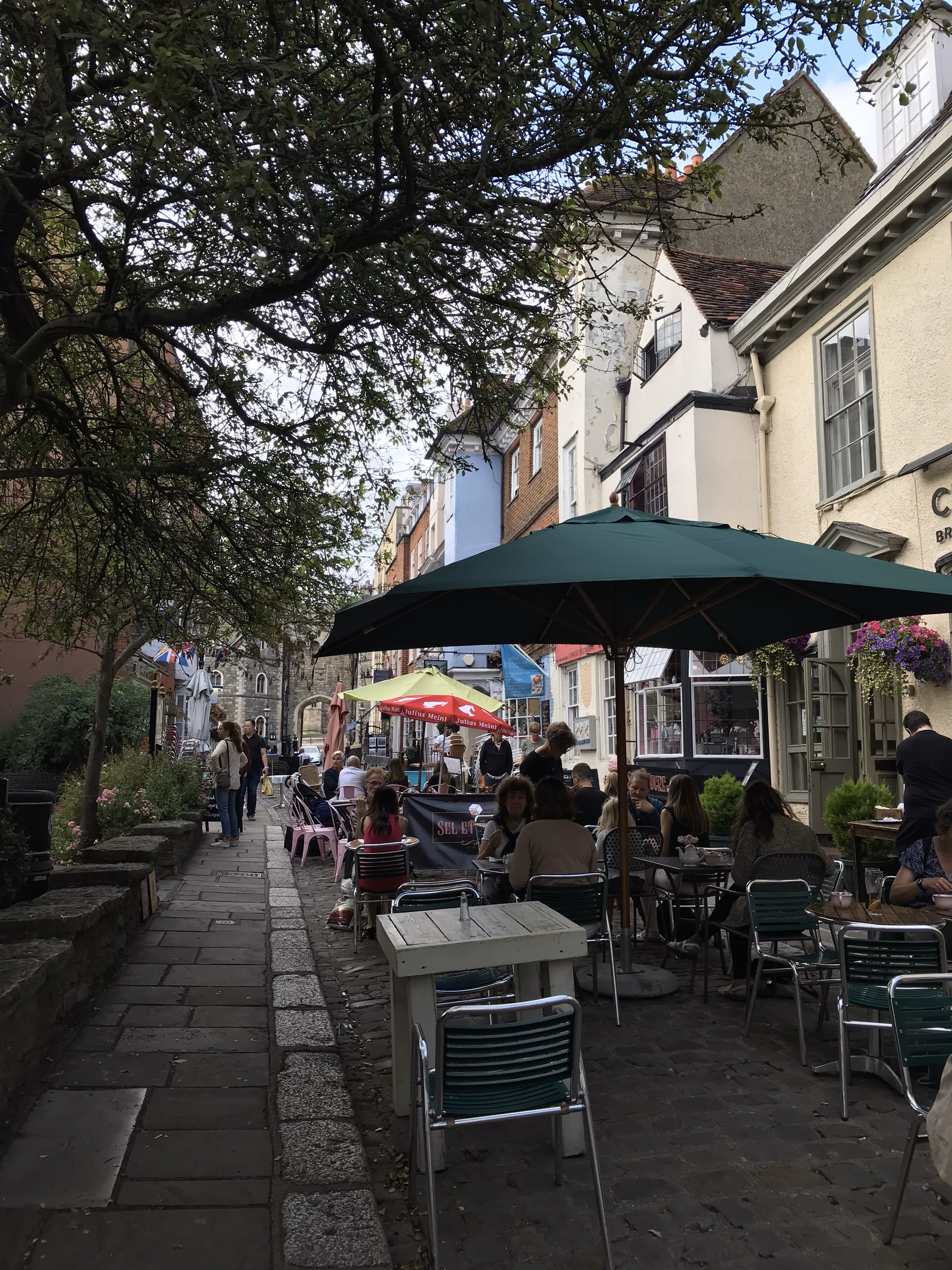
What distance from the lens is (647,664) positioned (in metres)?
15.4

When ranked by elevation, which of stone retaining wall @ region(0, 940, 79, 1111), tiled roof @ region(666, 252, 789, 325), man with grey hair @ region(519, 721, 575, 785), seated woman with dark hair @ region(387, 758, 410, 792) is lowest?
stone retaining wall @ region(0, 940, 79, 1111)

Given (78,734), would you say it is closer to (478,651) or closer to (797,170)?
(478,651)

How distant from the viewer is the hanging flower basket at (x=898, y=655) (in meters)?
8.84

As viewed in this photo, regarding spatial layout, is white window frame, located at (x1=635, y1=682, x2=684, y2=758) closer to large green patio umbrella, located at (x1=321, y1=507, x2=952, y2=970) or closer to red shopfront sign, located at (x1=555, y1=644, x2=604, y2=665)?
red shopfront sign, located at (x1=555, y1=644, x2=604, y2=665)

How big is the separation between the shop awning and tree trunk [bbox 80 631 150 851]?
24.2 ft

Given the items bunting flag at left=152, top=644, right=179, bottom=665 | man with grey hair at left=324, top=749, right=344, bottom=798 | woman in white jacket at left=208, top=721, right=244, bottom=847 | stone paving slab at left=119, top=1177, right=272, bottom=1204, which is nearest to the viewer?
stone paving slab at left=119, top=1177, right=272, bottom=1204

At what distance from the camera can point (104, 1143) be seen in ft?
12.0

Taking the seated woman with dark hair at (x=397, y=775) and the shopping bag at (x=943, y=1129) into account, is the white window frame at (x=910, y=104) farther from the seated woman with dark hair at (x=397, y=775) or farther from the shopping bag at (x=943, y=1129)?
the shopping bag at (x=943, y=1129)

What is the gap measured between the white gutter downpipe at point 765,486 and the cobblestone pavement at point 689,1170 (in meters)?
7.77

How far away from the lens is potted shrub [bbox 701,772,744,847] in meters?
11.1

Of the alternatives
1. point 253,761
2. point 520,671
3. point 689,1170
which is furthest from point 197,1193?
point 520,671

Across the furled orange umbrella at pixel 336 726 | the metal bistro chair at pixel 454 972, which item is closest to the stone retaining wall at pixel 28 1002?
the metal bistro chair at pixel 454 972

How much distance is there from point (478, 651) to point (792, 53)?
21.7 m

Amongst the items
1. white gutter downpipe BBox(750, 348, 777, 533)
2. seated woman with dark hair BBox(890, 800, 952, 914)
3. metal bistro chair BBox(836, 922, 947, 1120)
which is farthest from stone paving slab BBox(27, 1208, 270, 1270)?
white gutter downpipe BBox(750, 348, 777, 533)
